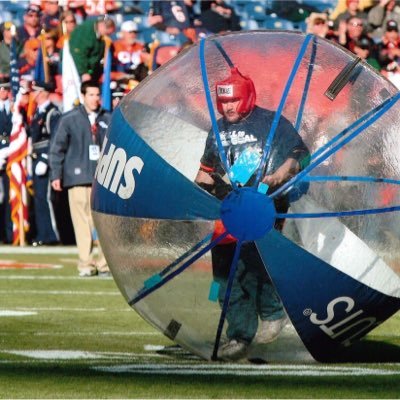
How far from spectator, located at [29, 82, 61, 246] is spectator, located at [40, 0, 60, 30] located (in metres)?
2.42

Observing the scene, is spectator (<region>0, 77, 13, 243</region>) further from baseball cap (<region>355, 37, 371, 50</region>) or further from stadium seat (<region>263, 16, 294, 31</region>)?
baseball cap (<region>355, 37, 371, 50</region>)

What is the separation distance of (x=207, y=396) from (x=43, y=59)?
16.8 meters

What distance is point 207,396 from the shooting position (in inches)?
307

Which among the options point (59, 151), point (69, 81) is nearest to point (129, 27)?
point (69, 81)

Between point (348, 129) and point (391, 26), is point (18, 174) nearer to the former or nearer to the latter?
point (391, 26)

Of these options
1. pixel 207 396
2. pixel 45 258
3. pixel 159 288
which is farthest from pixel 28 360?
pixel 45 258

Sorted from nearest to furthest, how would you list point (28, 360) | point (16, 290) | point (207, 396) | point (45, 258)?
point (207, 396) → point (28, 360) → point (16, 290) → point (45, 258)

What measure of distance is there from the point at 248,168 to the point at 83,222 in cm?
882

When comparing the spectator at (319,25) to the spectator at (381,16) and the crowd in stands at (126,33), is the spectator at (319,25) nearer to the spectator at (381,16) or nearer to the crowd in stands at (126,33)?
the crowd in stands at (126,33)

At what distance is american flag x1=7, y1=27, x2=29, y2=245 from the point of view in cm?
2295

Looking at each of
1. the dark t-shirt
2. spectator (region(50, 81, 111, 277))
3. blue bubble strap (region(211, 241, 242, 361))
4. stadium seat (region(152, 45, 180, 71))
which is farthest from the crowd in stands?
the dark t-shirt

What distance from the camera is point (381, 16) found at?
24094 mm

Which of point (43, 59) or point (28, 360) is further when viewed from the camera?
point (43, 59)

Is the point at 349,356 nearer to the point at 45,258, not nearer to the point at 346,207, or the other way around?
the point at 346,207
